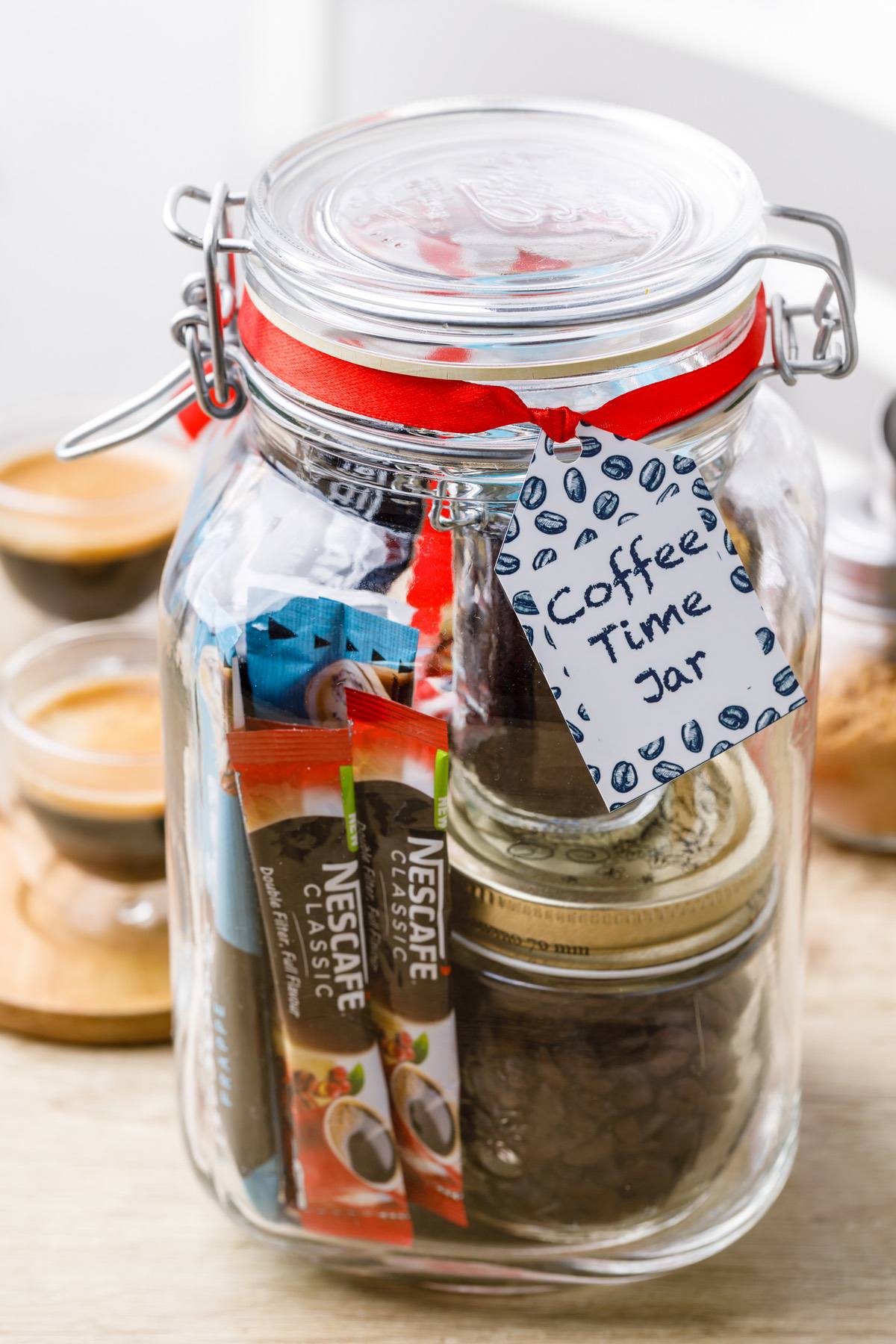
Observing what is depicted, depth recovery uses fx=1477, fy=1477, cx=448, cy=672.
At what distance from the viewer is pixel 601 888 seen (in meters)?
0.50

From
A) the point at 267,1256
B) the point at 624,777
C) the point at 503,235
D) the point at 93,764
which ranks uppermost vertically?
the point at 503,235

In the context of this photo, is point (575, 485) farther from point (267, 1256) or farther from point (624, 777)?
point (267, 1256)

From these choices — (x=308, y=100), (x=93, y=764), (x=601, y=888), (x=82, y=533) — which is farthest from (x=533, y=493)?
(x=308, y=100)

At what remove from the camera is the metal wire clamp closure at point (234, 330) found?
1.49 feet

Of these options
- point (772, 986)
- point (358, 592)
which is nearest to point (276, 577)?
point (358, 592)

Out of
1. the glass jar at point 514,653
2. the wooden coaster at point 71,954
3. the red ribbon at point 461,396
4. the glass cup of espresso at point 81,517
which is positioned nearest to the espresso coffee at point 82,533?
the glass cup of espresso at point 81,517

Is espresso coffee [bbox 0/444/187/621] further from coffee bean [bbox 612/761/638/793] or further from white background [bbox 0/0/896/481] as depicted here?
coffee bean [bbox 612/761/638/793]

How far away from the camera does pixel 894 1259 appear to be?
0.58m

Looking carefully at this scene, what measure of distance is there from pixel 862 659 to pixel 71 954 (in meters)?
0.43

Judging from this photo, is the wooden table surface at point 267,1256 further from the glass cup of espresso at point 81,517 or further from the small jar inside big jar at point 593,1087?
the glass cup of espresso at point 81,517

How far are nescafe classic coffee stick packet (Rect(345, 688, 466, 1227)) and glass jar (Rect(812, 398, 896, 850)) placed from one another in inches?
12.6

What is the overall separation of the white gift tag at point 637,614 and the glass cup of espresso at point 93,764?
0.30 metres

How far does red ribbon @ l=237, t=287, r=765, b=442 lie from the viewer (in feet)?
1.43

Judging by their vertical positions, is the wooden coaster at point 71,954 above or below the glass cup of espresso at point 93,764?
below
